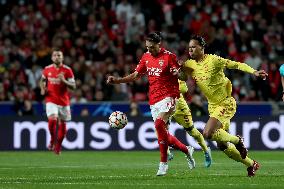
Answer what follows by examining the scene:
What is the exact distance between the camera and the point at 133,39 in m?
27.3

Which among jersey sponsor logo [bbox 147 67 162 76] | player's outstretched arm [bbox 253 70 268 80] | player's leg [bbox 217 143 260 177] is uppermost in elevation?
jersey sponsor logo [bbox 147 67 162 76]

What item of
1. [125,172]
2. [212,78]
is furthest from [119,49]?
[212,78]

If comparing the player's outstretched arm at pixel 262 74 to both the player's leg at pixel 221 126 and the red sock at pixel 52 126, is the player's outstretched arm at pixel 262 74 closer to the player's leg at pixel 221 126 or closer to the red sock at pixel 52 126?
the player's leg at pixel 221 126

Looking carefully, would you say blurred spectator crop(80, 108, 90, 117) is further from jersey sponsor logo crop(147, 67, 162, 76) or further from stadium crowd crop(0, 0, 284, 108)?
jersey sponsor logo crop(147, 67, 162, 76)

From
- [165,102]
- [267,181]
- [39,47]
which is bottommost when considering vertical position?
[267,181]

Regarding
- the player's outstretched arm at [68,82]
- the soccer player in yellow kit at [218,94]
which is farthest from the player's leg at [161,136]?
the player's outstretched arm at [68,82]

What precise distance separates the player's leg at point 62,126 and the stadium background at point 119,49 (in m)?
1.64

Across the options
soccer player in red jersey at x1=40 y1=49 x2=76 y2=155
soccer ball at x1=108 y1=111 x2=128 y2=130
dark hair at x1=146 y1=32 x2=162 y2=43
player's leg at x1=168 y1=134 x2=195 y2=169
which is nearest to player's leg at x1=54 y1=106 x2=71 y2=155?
soccer player in red jersey at x1=40 y1=49 x2=76 y2=155

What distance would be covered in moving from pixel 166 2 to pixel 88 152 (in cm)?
749

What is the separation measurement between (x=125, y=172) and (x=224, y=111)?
6.79 feet

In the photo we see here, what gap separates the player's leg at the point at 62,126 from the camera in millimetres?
21531

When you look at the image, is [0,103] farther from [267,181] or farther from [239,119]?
[267,181]

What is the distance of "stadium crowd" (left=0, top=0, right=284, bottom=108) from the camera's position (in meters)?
25.4

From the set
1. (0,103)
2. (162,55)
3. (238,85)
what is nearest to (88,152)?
(0,103)
